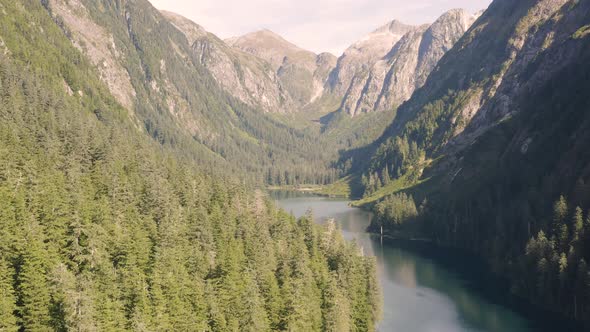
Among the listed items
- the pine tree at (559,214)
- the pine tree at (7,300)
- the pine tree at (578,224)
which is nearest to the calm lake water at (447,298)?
the pine tree at (578,224)

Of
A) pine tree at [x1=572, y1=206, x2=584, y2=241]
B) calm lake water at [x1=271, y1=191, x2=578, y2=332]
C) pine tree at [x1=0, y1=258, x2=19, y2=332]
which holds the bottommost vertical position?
calm lake water at [x1=271, y1=191, x2=578, y2=332]

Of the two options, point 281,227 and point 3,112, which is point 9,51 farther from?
point 281,227

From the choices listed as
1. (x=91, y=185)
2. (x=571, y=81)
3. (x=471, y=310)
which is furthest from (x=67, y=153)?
(x=571, y=81)

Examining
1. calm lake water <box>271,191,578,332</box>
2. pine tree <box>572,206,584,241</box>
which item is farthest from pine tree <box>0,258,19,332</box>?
pine tree <box>572,206,584,241</box>

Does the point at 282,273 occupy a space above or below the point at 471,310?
above

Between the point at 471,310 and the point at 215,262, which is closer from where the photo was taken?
the point at 215,262

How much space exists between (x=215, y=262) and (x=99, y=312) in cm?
3348

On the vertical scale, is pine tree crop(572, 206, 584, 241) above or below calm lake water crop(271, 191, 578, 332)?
above

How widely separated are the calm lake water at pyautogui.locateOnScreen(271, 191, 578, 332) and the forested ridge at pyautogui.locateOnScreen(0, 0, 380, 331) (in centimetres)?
1588

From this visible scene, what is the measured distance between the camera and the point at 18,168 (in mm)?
83875

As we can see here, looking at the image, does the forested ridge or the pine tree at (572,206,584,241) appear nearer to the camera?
the forested ridge

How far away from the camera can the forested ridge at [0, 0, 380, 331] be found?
55.0 m

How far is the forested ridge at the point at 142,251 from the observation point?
55031mm

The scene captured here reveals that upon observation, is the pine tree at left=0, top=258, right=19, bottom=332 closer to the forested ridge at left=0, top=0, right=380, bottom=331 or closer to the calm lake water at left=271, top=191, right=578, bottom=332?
the forested ridge at left=0, top=0, right=380, bottom=331
